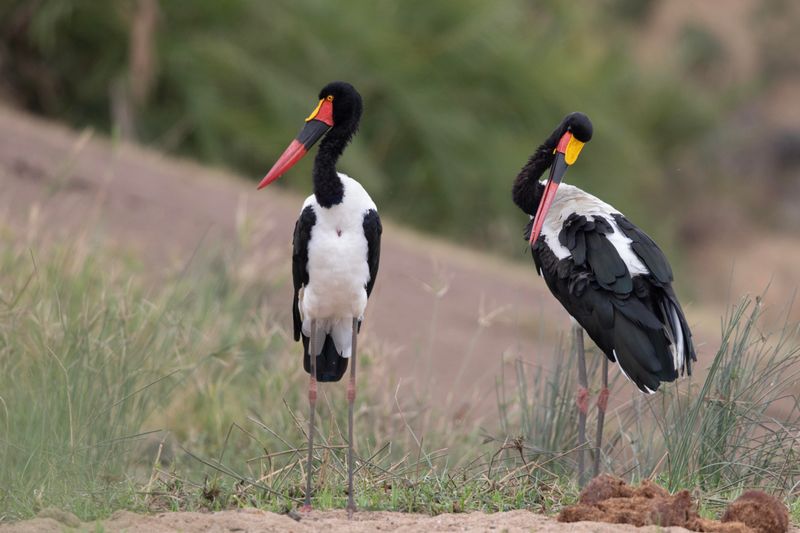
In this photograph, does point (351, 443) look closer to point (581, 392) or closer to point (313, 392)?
point (313, 392)

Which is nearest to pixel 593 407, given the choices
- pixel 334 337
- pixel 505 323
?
pixel 334 337

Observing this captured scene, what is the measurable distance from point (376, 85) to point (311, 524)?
13.8 m

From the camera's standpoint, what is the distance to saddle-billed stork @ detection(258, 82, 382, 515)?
14.8 ft

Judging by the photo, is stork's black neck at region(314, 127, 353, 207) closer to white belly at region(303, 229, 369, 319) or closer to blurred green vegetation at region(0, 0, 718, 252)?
white belly at region(303, 229, 369, 319)

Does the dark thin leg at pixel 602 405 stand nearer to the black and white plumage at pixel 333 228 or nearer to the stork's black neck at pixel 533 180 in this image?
the stork's black neck at pixel 533 180

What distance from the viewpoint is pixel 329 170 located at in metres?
4.54

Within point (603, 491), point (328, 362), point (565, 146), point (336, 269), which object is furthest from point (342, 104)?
point (603, 491)

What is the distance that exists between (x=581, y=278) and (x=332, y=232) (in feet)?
3.05

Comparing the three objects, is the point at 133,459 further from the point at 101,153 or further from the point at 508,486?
the point at 101,153

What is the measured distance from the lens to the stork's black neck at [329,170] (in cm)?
450

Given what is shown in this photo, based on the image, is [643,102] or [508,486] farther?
[643,102]

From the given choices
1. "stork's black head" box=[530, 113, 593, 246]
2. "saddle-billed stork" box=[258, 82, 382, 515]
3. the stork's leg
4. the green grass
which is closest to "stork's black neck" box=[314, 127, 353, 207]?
"saddle-billed stork" box=[258, 82, 382, 515]

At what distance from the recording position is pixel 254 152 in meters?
15.8

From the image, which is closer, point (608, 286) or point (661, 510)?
point (661, 510)
